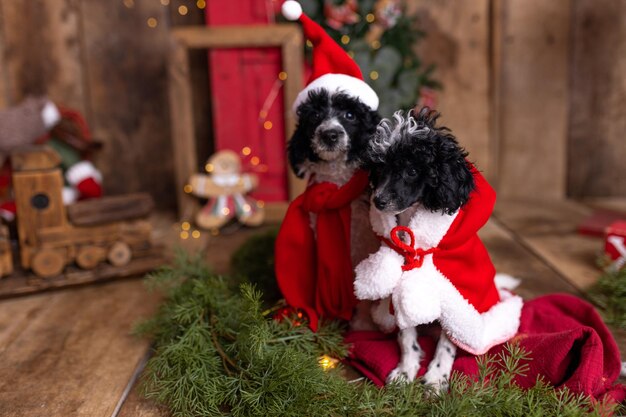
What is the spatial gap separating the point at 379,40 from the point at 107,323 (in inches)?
75.6

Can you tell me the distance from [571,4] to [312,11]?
140 cm

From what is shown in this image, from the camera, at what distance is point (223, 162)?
2.72 m

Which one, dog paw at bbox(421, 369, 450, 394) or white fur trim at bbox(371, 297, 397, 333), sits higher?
white fur trim at bbox(371, 297, 397, 333)

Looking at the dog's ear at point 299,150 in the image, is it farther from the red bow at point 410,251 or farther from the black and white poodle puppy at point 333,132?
the red bow at point 410,251

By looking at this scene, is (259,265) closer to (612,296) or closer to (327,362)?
(327,362)

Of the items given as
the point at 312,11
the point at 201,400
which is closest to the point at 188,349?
the point at 201,400

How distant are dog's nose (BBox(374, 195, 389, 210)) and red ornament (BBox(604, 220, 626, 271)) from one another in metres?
1.13

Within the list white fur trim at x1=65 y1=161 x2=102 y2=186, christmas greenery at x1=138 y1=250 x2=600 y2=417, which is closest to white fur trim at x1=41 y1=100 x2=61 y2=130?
white fur trim at x1=65 y1=161 x2=102 y2=186

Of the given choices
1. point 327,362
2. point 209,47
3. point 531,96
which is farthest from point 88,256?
point 531,96

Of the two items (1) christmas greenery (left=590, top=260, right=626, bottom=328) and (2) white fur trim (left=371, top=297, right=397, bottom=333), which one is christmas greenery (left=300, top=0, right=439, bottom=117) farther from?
(2) white fur trim (left=371, top=297, right=397, bottom=333)

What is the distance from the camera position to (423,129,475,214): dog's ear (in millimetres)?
1131

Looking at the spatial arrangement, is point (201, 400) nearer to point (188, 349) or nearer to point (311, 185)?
point (188, 349)

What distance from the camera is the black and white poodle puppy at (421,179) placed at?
3.73 feet

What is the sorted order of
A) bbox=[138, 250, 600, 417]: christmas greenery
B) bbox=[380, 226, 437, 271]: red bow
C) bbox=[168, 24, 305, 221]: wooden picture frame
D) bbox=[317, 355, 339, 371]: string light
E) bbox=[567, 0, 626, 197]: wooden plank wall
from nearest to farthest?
bbox=[138, 250, 600, 417]: christmas greenery < bbox=[380, 226, 437, 271]: red bow < bbox=[317, 355, 339, 371]: string light < bbox=[168, 24, 305, 221]: wooden picture frame < bbox=[567, 0, 626, 197]: wooden plank wall
